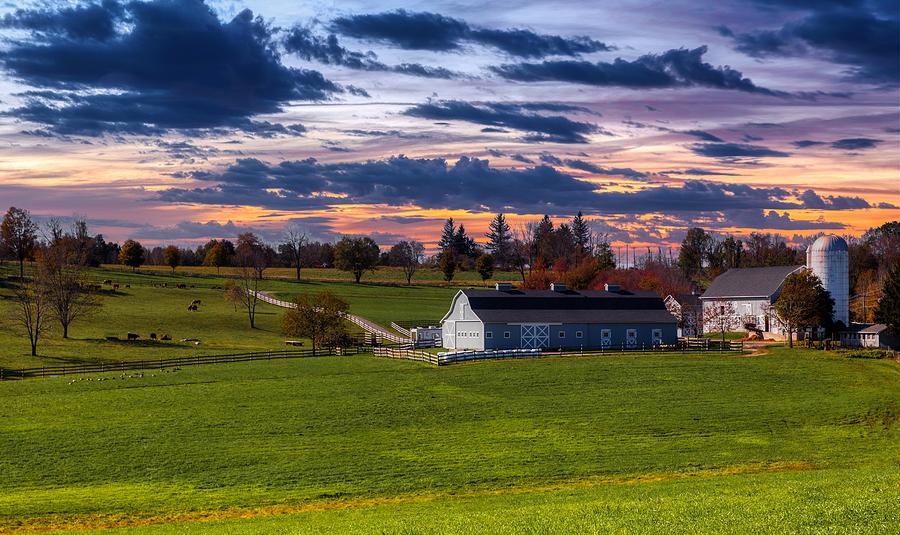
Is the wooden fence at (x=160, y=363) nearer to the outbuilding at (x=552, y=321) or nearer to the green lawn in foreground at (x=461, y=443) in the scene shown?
the green lawn in foreground at (x=461, y=443)

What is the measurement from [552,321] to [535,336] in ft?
6.71

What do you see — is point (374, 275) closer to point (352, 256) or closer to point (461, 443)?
point (352, 256)

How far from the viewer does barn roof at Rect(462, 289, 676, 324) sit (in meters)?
74.8

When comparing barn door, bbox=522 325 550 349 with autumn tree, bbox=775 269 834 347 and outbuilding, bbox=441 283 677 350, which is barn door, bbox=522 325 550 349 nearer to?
outbuilding, bbox=441 283 677 350

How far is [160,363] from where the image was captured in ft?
215

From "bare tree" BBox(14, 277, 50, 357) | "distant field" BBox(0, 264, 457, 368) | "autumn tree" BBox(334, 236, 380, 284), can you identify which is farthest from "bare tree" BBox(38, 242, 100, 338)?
"autumn tree" BBox(334, 236, 380, 284)

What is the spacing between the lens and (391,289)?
137 meters

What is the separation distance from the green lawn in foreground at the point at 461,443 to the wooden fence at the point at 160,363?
208 inches

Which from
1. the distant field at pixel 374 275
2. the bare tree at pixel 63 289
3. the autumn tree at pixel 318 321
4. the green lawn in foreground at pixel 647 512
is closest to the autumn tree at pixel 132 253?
the distant field at pixel 374 275

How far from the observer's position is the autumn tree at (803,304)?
73.8m

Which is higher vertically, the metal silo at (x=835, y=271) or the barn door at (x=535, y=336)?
the metal silo at (x=835, y=271)

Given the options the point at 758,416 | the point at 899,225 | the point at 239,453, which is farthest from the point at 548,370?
the point at 899,225

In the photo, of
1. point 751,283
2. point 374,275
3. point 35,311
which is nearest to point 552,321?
point 751,283

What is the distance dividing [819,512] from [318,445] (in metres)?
23.2
